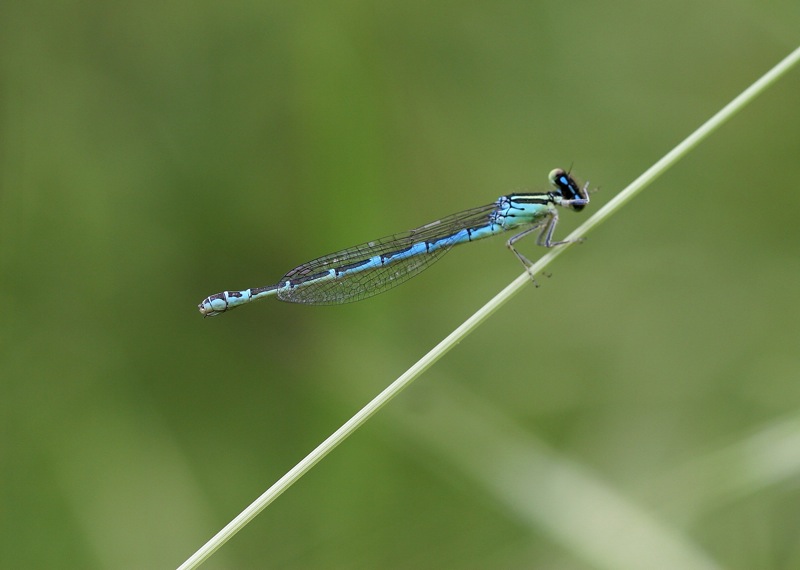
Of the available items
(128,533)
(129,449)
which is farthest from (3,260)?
(128,533)

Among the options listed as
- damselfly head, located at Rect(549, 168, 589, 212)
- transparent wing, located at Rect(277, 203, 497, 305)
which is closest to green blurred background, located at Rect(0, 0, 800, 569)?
transparent wing, located at Rect(277, 203, 497, 305)

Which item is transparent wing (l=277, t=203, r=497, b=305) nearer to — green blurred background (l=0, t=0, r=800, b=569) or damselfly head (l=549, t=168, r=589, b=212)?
green blurred background (l=0, t=0, r=800, b=569)

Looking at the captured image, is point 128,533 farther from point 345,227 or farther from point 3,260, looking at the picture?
point 345,227

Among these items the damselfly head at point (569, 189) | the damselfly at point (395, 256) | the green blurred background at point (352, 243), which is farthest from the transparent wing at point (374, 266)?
the damselfly head at point (569, 189)

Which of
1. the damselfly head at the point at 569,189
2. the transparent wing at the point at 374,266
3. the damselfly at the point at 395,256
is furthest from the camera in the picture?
the transparent wing at the point at 374,266

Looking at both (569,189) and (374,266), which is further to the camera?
(374,266)

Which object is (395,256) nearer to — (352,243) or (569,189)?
(352,243)

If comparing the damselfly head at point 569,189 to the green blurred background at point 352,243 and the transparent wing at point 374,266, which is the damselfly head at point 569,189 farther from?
the green blurred background at point 352,243

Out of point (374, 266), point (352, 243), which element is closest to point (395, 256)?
point (374, 266)
